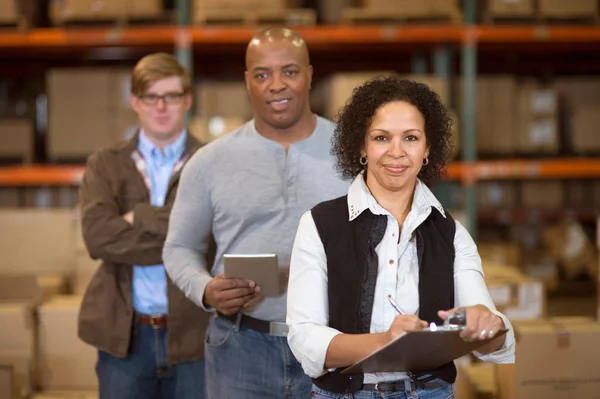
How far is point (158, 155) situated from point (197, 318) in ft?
1.88

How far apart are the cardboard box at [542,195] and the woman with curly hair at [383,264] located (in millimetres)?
3437

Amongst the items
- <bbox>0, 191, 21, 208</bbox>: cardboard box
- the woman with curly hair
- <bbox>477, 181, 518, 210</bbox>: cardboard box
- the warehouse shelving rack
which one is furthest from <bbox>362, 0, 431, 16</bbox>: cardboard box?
the woman with curly hair

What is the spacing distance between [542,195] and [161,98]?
304 cm

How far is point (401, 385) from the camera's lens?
5.64ft

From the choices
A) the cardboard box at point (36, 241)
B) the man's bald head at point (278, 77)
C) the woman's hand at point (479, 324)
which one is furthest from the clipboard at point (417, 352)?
the cardboard box at point (36, 241)

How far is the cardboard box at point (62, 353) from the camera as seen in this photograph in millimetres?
3404

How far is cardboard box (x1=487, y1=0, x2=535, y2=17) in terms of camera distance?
15.0 ft

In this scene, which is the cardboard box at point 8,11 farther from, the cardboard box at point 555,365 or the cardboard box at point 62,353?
the cardboard box at point 555,365

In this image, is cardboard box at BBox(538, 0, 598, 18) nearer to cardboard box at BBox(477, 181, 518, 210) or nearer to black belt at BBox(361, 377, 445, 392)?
cardboard box at BBox(477, 181, 518, 210)

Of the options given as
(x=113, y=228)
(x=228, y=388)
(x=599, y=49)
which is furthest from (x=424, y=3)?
(x=228, y=388)

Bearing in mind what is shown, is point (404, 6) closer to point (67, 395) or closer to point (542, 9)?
point (542, 9)

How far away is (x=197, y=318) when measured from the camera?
2.67m

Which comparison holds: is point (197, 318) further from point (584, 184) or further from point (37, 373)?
point (584, 184)

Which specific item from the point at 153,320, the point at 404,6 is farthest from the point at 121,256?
the point at 404,6
